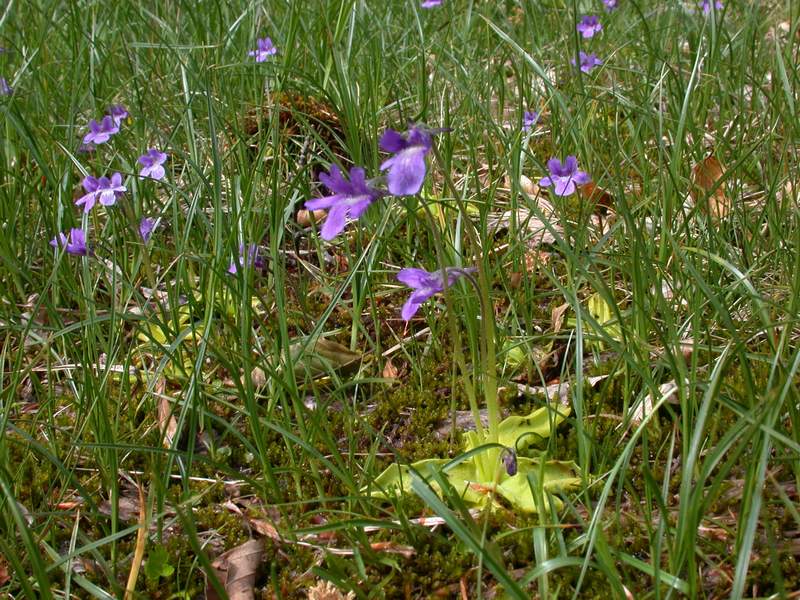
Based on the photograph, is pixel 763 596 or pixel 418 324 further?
pixel 418 324

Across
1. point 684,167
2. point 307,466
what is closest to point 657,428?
point 307,466

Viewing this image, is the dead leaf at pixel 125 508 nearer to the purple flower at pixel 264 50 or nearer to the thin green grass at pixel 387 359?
the thin green grass at pixel 387 359

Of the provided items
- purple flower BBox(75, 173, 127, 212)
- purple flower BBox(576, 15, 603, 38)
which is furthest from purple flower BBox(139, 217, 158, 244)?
purple flower BBox(576, 15, 603, 38)

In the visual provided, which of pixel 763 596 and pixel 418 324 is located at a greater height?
pixel 418 324

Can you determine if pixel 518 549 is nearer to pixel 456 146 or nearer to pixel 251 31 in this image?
pixel 456 146

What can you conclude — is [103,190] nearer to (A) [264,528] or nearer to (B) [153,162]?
(B) [153,162]

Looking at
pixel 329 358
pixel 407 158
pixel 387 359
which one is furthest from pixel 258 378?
pixel 407 158
